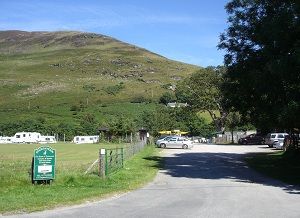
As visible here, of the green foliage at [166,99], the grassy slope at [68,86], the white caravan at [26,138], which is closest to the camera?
the white caravan at [26,138]


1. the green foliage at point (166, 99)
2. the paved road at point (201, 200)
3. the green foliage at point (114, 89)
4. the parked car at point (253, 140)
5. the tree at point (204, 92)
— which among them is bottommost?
the paved road at point (201, 200)

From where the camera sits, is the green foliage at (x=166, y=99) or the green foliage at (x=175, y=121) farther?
the green foliage at (x=166, y=99)

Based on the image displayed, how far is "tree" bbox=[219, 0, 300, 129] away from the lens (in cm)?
2125

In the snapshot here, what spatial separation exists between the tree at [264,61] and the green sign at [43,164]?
9.90 meters

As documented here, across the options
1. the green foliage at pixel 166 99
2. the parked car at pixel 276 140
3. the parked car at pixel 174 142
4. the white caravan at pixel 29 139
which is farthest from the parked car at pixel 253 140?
the green foliage at pixel 166 99

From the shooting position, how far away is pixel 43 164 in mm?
18094

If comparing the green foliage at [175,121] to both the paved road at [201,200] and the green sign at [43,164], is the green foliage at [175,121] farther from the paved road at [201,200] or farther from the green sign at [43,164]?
the green sign at [43,164]

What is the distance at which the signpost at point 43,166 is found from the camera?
58.7ft

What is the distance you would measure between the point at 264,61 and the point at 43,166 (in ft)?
42.0

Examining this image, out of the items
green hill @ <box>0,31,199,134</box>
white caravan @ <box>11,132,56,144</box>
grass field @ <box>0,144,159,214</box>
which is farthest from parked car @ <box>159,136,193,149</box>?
green hill @ <box>0,31,199,134</box>

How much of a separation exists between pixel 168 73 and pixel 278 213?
598ft

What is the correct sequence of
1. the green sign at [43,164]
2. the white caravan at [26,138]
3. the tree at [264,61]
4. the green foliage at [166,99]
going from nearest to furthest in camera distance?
the green sign at [43,164] < the tree at [264,61] < the white caravan at [26,138] < the green foliage at [166,99]

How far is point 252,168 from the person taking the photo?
28.2 meters

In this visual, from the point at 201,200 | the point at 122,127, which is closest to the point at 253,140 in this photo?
the point at 122,127
